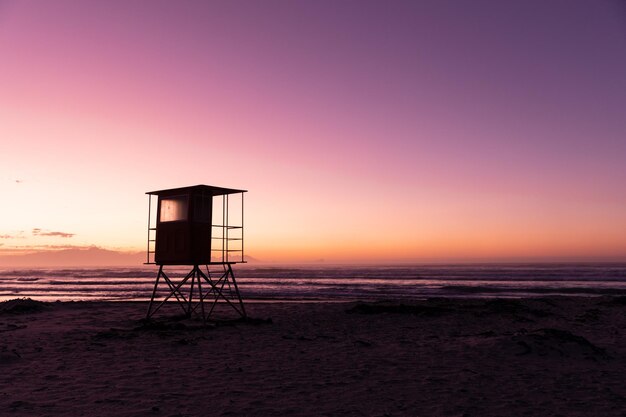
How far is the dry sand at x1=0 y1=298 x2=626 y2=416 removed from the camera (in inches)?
312

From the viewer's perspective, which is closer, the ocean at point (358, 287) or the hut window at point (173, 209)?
the hut window at point (173, 209)

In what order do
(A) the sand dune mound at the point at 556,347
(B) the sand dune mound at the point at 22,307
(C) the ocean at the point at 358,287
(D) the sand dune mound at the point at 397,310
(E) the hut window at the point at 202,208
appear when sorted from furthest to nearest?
Answer: (C) the ocean at the point at 358,287 → (B) the sand dune mound at the point at 22,307 → (D) the sand dune mound at the point at 397,310 → (E) the hut window at the point at 202,208 → (A) the sand dune mound at the point at 556,347

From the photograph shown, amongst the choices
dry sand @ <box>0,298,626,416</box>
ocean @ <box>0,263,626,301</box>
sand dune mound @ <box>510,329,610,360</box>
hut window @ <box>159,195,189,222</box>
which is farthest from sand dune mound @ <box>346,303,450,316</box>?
ocean @ <box>0,263,626,301</box>

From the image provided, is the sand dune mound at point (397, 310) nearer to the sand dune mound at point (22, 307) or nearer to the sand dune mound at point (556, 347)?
the sand dune mound at point (556, 347)

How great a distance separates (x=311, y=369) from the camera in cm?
1053

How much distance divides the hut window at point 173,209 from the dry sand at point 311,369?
407 cm

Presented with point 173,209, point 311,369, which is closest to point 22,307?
point 173,209

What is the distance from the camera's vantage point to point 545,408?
7.84 meters

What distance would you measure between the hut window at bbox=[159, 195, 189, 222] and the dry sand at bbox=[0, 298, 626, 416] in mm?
4071

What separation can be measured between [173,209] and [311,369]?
994 cm

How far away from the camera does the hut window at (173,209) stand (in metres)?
17.8

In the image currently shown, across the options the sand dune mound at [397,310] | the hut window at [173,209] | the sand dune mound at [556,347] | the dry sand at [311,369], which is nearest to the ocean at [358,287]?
the sand dune mound at [397,310]

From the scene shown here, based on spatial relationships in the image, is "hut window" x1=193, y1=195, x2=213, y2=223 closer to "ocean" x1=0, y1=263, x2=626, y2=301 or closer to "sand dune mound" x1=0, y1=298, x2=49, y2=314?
"sand dune mound" x1=0, y1=298, x2=49, y2=314

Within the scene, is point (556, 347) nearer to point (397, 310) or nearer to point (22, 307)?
point (397, 310)
